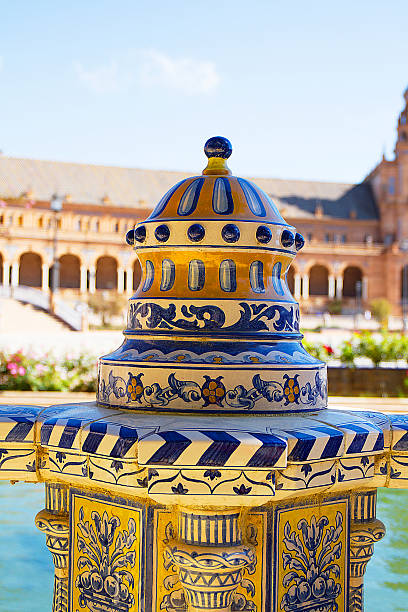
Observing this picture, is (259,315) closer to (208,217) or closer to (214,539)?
(208,217)

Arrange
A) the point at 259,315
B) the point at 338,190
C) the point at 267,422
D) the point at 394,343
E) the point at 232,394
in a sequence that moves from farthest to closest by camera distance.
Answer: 1. the point at 338,190
2. the point at 394,343
3. the point at 259,315
4. the point at 232,394
5. the point at 267,422

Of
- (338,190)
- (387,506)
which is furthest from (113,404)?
(338,190)

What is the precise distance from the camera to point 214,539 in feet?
5.57

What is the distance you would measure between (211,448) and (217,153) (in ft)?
3.62

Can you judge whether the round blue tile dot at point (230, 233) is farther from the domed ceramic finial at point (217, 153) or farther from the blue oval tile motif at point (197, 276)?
the domed ceramic finial at point (217, 153)

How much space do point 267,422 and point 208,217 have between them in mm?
621

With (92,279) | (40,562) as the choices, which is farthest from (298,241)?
(92,279)

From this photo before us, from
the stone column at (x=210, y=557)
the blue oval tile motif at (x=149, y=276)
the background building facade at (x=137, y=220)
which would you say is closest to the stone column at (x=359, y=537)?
the stone column at (x=210, y=557)

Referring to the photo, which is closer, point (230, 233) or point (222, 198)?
point (230, 233)

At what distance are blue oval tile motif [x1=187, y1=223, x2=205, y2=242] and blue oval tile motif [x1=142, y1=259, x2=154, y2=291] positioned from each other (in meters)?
0.21

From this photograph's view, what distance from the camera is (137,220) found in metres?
54.8

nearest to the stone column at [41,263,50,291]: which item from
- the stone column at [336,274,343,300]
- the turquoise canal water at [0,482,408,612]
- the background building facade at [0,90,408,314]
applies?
the background building facade at [0,90,408,314]

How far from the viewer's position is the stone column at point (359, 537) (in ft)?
6.86

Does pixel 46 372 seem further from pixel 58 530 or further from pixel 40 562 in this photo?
pixel 58 530
